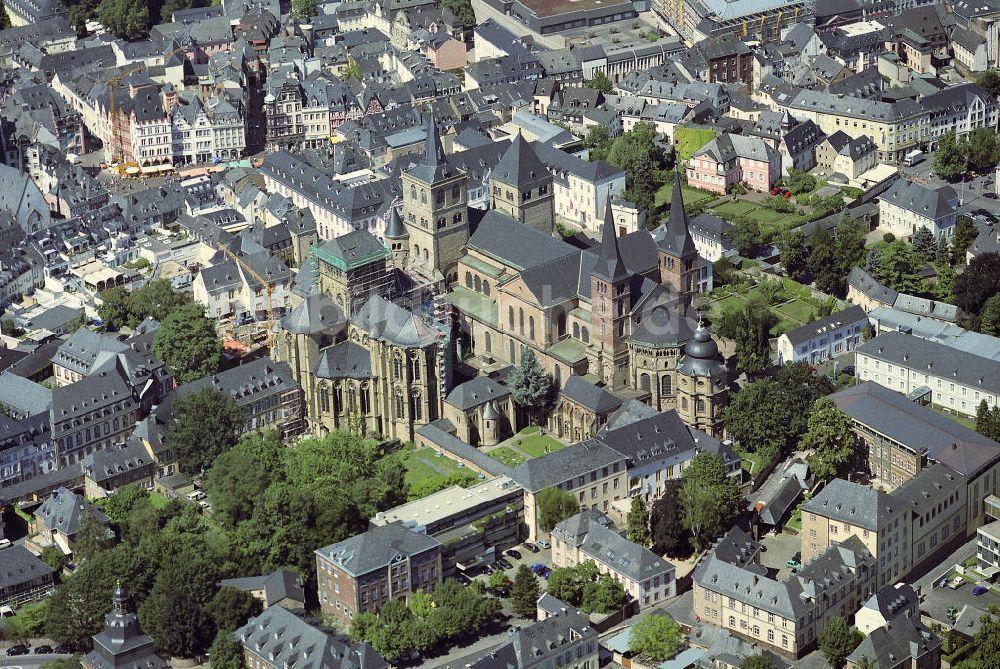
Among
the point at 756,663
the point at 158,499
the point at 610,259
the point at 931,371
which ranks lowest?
the point at 158,499

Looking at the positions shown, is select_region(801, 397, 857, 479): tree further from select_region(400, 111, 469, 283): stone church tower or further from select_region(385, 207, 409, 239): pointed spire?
select_region(385, 207, 409, 239): pointed spire

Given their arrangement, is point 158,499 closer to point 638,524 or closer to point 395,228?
point 395,228

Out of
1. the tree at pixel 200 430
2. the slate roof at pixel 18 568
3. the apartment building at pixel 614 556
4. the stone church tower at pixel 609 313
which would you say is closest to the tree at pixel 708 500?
the apartment building at pixel 614 556

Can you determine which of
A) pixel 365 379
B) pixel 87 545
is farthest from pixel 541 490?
pixel 87 545

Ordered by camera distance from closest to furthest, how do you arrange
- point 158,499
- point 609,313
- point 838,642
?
point 838,642, point 158,499, point 609,313

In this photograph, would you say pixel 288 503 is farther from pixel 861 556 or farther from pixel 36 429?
pixel 861 556

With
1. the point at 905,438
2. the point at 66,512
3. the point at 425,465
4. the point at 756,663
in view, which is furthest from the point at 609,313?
the point at 66,512
